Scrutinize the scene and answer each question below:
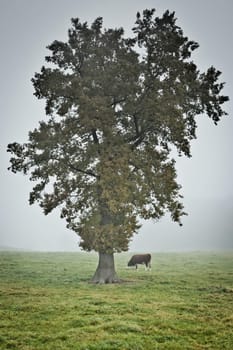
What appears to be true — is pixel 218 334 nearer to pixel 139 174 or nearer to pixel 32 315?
pixel 32 315

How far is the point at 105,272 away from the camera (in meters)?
28.4

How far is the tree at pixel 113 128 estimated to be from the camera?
27.2 m

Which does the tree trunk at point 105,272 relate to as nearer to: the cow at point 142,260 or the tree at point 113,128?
the tree at point 113,128

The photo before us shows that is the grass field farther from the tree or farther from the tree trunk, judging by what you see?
the tree

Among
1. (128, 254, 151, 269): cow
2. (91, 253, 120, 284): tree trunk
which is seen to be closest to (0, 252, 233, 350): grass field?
(91, 253, 120, 284): tree trunk

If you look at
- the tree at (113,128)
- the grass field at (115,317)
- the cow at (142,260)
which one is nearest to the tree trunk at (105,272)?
the tree at (113,128)

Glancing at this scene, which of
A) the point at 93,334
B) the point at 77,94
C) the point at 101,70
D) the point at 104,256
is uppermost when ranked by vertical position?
the point at 101,70

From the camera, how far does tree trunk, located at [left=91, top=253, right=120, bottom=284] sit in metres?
28.2

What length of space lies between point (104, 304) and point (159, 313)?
10.9ft

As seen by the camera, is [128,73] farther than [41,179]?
No

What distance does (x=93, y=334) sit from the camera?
43.3 feet

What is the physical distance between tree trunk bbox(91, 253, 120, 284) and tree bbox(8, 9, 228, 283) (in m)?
0.08

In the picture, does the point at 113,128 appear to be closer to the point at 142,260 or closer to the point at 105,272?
the point at 105,272

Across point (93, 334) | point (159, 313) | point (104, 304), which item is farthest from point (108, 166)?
point (93, 334)
